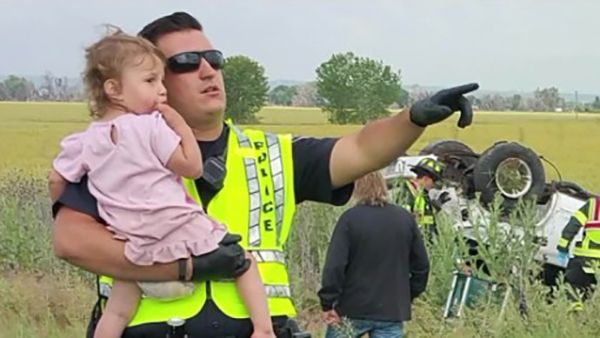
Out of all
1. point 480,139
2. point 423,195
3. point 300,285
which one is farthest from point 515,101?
point 300,285

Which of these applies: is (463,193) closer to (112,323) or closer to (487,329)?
(487,329)

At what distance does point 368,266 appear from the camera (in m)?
6.48

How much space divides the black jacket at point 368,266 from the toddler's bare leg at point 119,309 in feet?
11.8

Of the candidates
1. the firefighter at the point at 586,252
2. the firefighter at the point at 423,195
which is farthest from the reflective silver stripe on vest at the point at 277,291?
the firefighter at the point at 423,195

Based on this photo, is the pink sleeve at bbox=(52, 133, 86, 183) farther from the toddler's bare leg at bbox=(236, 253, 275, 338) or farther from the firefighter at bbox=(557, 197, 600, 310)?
the firefighter at bbox=(557, 197, 600, 310)

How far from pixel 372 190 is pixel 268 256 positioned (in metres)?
3.51

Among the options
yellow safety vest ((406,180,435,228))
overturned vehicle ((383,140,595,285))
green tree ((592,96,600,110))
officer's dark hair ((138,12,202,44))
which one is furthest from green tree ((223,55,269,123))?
green tree ((592,96,600,110))

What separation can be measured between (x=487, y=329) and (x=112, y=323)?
135 inches

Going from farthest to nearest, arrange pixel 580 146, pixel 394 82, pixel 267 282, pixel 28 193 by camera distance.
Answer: pixel 580 146
pixel 394 82
pixel 28 193
pixel 267 282

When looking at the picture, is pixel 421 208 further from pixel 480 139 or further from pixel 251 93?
pixel 480 139

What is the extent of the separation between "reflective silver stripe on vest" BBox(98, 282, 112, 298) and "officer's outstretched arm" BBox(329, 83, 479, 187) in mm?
699

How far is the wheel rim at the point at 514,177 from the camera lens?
395 inches

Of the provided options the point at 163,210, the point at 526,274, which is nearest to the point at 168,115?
the point at 163,210

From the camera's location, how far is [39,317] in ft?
25.4
